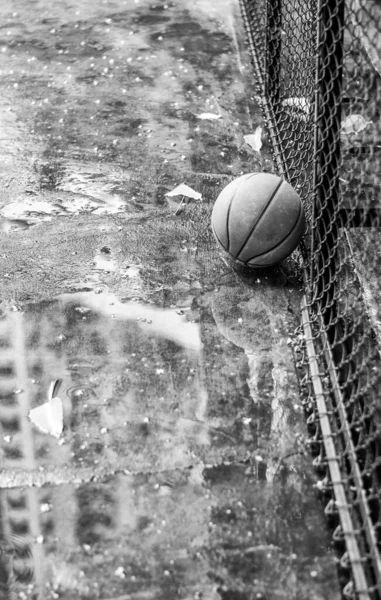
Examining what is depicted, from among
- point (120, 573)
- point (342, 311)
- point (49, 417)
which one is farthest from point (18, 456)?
point (342, 311)

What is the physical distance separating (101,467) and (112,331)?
866mm

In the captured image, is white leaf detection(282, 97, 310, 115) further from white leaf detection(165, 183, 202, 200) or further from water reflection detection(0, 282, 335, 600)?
water reflection detection(0, 282, 335, 600)

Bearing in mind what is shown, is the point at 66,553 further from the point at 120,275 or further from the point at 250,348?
the point at 120,275

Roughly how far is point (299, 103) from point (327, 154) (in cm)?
145

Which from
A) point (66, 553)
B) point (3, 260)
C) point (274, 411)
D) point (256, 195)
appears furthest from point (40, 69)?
point (66, 553)

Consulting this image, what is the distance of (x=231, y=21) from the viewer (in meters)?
7.43

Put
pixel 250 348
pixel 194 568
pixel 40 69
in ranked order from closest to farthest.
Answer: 1. pixel 194 568
2. pixel 250 348
3. pixel 40 69

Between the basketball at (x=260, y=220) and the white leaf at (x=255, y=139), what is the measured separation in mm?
1425

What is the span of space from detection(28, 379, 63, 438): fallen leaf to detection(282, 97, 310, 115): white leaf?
2.44 metres

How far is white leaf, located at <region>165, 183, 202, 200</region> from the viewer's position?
188 inches

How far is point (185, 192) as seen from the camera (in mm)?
4793

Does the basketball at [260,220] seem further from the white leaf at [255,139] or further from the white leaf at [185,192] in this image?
the white leaf at [255,139]

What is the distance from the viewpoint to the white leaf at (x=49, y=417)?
3.14 m

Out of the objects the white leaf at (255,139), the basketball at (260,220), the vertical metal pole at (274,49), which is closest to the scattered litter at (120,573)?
the basketball at (260,220)
